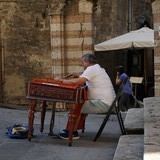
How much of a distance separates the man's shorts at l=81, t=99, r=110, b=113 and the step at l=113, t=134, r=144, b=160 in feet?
3.03

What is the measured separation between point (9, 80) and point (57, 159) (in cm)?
1094

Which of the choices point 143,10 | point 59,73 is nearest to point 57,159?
point 59,73

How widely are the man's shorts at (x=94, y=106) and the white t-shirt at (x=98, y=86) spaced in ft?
0.23

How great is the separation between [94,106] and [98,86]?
0.34 metres

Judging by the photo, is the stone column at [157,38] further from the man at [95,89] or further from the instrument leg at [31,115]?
the instrument leg at [31,115]

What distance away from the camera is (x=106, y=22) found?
687 inches

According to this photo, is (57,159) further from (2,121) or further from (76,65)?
(76,65)

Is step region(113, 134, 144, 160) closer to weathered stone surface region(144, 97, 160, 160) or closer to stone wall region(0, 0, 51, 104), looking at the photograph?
weathered stone surface region(144, 97, 160, 160)

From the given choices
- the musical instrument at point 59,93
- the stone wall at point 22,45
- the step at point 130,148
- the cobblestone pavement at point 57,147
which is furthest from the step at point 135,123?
the stone wall at point 22,45

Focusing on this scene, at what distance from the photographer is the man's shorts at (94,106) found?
6918mm

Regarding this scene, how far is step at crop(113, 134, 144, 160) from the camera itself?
4.86 metres

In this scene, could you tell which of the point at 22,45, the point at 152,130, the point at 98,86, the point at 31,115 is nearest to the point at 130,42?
the point at 22,45

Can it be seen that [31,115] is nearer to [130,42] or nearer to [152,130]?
[152,130]

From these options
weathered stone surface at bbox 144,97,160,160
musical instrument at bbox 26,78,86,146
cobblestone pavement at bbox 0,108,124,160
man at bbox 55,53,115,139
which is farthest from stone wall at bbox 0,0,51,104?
musical instrument at bbox 26,78,86,146
